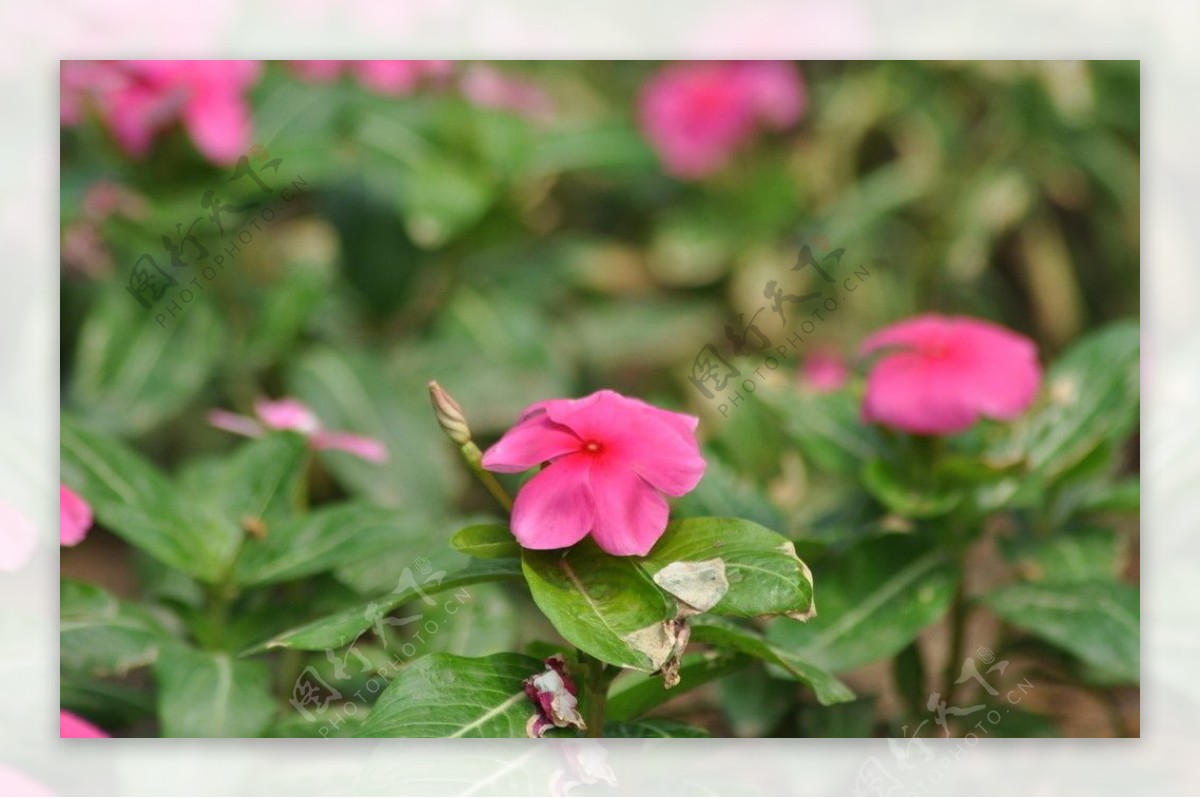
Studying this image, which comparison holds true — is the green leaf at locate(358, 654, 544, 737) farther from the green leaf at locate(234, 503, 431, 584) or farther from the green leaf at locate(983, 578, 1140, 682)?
the green leaf at locate(983, 578, 1140, 682)

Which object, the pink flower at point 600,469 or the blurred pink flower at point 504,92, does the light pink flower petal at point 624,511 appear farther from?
the blurred pink flower at point 504,92

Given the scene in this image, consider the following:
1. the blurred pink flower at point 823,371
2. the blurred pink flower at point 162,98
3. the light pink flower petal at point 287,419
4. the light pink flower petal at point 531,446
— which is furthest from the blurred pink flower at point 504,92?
the light pink flower petal at point 531,446

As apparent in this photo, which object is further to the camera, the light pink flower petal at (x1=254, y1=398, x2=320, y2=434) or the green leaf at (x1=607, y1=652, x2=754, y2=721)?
the light pink flower petal at (x1=254, y1=398, x2=320, y2=434)

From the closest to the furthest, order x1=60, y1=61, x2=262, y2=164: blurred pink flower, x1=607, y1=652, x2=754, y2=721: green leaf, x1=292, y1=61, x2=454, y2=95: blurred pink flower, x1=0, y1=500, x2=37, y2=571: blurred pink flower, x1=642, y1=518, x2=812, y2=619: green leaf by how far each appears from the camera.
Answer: x1=642, y1=518, x2=812, y2=619: green leaf < x1=607, y1=652, x2=754, y2=721: green leaf < x1=0, y1=500, x2=37, y2=571: blurred pink flower < x1=60, y1=61, x2=262, y2=164: blurred pink flower < x1=292, y1=61, x2=454, y2=95: blurred pink flower

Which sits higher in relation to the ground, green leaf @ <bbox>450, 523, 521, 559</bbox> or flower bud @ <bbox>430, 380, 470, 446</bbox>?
flower bud @ <bbox>430, 380, 470, 446</bbox>

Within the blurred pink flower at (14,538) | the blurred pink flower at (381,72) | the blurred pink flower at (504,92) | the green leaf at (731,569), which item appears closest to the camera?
the green leaf at (731,569)

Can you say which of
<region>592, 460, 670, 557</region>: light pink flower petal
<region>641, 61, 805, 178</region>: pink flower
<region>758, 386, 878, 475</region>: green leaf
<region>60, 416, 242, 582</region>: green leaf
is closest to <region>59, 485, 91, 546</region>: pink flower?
<region>60, 416, 242, 582</region>: green leaf

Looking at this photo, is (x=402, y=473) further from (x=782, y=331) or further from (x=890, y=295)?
(x=890, y=295)

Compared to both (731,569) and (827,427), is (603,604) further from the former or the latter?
(827,427)
